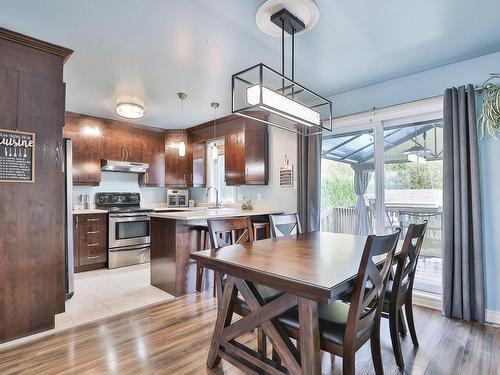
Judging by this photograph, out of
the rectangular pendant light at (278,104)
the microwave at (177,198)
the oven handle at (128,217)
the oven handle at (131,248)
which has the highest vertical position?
the rectangular pendant light at (278,104)

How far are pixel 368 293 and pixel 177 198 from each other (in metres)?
4.98

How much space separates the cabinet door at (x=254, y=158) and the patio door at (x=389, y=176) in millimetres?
941

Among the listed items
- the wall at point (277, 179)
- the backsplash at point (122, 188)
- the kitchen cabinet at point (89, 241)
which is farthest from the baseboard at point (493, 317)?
the backsplash at point (122, 188)

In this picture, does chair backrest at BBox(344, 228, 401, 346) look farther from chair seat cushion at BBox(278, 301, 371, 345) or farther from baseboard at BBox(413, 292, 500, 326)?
baseboard at BBox(413, 292, 500, 326)

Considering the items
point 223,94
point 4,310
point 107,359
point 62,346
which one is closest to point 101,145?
point 223,94

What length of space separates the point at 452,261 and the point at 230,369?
7.61ft

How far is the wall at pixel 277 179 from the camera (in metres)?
4.12

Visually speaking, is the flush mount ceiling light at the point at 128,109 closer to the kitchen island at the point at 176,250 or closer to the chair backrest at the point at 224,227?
the kitchen island at the point at 176,250

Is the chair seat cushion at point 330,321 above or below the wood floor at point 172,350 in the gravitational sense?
above

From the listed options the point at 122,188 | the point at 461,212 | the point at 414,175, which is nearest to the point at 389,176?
the point at 414,175

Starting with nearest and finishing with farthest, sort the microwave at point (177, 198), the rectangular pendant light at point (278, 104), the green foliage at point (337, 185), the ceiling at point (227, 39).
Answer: the rectangular pendant light at point (278, 104), the ceiling at point (227, 39), the green foliage at point (337, 185), the microwave at point (177, 198)

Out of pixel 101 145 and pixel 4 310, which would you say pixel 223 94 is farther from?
pixel 4 310

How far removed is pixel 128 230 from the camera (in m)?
4.67

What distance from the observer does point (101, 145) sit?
15.7 feet
